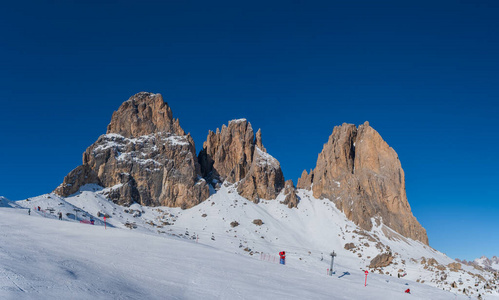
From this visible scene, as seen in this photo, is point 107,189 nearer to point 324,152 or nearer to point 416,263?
point 324,152

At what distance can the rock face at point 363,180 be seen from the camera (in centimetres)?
10819

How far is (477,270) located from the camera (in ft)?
304

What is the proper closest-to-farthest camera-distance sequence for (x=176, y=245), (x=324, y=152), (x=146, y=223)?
(x=176, y=245)
(x=146, y=223)
(x=324, y=152)

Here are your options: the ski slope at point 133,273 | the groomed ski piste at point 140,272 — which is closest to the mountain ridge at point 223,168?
the groomed ski piste at point 140,272

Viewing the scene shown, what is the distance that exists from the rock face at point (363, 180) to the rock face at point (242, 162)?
1620cm

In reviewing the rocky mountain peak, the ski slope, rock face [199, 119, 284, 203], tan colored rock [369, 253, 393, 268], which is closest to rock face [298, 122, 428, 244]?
rock face [199, 119, 284, 203]

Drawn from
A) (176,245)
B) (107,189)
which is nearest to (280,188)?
(107,189)

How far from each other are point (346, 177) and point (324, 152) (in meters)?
15.1

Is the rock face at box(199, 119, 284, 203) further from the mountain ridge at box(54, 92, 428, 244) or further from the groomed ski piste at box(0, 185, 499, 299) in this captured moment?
the groomed ski piste at box(0, 185, 499, 299)

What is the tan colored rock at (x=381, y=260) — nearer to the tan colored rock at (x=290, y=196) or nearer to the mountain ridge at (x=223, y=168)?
the mountain ridge at (x=223, y=168)

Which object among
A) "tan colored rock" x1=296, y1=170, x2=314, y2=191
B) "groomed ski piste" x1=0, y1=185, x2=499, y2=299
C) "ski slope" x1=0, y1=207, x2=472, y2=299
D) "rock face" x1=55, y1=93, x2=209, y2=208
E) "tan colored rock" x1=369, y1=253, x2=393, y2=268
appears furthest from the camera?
"tan colored rock" x1=296, y1=170, x2=314, y2=191

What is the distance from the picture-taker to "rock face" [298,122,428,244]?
108 meters

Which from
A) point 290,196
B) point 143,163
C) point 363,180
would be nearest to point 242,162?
point 290,196

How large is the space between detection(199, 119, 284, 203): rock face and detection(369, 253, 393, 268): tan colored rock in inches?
1534
